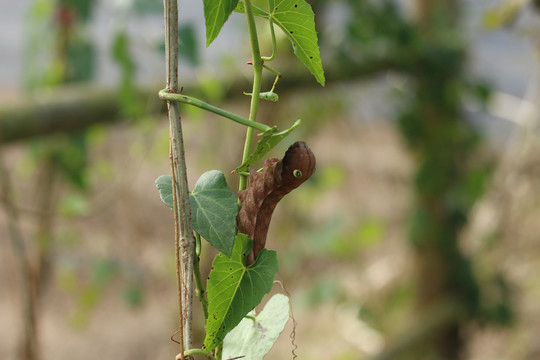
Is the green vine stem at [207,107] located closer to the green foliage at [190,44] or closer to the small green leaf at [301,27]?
the small green leaf at [301,27]

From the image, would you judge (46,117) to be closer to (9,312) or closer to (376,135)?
(9,312)

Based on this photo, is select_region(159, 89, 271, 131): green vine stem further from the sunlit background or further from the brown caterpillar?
the sunlit background

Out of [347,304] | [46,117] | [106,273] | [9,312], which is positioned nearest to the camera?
[46,117]

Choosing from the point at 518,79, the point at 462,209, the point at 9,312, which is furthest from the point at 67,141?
the point at 518,79

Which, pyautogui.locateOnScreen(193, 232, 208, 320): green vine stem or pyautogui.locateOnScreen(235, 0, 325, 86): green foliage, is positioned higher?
pyautogui.locateOnScreen(235, 0, 325, 86): green foliage

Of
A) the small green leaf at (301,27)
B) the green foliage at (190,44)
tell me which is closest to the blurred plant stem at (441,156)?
the green foliage at (190,44)

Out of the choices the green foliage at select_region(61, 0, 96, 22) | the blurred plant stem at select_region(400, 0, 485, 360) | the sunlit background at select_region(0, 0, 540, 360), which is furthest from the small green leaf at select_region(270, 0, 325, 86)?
the blurred plant stem at select_region(400, 0, 485, 360)
